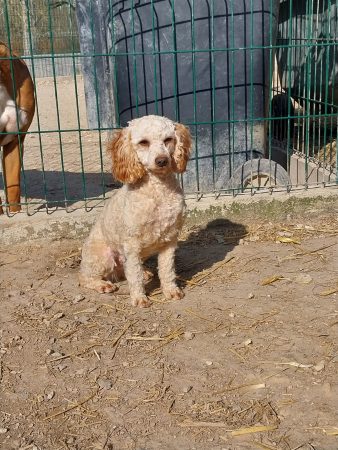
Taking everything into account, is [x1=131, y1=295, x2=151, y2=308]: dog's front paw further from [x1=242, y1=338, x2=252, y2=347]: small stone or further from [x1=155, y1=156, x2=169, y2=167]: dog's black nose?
[x1=155, y1=156, x2=169, y2=167]: dog's black nose

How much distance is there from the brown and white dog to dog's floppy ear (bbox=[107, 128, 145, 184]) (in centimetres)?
164

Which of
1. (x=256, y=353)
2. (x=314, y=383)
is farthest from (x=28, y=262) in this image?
(x=314, y=383)

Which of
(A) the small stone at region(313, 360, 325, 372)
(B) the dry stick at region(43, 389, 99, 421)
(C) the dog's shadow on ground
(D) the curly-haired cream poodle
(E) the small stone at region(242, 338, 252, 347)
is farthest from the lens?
(C) the dog's shadow on ground

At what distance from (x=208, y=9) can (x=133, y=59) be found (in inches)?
32.6

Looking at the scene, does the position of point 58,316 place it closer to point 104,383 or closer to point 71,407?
point 104,383

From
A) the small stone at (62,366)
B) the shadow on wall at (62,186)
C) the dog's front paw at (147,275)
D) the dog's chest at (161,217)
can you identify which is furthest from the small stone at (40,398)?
the shadow on wall at (62,186)

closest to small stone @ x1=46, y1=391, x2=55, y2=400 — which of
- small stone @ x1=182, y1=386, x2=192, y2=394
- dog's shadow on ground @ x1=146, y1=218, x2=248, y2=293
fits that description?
small stone @ x1=182, y1=386, x2=192, y2=394

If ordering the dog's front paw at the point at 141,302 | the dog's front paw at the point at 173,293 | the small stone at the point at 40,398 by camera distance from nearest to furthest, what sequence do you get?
the small stone at the point at 40,398
the dog's front paw at the point at 141,302
the dog's front paw at the point at 173,293

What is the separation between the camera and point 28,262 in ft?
16.1

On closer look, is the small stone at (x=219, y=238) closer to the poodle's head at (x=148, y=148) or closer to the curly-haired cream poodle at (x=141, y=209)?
the curly-haired cream poodle at (x=141, y=209)

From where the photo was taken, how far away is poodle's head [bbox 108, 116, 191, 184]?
12.0 ft

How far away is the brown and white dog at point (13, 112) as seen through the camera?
16.7ft

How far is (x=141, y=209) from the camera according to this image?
3861mm

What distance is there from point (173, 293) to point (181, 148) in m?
1.02
